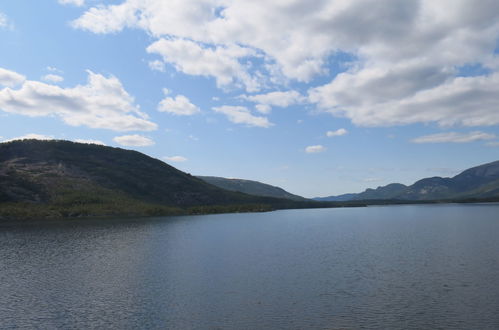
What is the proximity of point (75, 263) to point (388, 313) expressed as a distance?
6638 cm

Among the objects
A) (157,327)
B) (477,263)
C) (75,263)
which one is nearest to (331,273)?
(477,263)

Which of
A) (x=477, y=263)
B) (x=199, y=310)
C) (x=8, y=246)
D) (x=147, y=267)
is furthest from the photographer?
(x=8, y=246)

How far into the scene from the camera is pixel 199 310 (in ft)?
145

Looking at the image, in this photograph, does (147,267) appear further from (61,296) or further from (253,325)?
(253,325)

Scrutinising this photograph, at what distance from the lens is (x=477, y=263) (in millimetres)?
67188

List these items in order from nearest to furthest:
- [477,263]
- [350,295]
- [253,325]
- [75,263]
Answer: [253,325] → [350,295] → [477,263] → [75,263]

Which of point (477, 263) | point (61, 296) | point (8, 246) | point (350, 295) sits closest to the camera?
point (350, 295)

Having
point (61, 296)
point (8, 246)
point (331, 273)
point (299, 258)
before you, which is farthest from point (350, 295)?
point (8, 246)

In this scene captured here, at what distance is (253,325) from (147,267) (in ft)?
133

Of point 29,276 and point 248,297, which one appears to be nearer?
point 248,297

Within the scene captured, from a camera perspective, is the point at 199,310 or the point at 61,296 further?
the point at 61,296

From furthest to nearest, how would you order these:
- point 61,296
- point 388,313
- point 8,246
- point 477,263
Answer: point 8,246
point 477,263
point 61,296
point 388,313

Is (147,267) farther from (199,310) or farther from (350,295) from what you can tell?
(350,295)

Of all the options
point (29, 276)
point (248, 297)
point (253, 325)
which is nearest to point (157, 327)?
point (253, 325)
